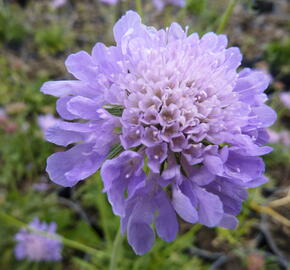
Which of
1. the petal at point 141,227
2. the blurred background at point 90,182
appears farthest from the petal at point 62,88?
the blurred background at point 90,182

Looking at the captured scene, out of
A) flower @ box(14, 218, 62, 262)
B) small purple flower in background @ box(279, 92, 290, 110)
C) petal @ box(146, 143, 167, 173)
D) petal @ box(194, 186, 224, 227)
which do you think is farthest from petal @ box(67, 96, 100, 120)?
small purple flower in background @ box(279, 92, 290, 110)

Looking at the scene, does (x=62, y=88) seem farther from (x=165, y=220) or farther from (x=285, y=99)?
(x=285, y=99)

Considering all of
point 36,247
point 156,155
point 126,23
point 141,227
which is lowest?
point 36,247

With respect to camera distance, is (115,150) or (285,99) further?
(285,99)

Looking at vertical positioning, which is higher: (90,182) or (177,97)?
(177,97)

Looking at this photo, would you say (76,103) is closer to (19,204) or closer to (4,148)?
(19,204)

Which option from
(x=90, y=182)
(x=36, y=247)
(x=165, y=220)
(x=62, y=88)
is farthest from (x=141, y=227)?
(x=36, y=247)

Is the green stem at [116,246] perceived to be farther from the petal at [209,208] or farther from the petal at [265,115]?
the petal at [265,115]

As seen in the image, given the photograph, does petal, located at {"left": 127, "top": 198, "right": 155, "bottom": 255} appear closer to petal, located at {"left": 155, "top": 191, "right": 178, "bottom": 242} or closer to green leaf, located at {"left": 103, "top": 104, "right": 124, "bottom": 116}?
petal, located at {"left": 155, "top": 191, "right": 178, "bottom": 242}
